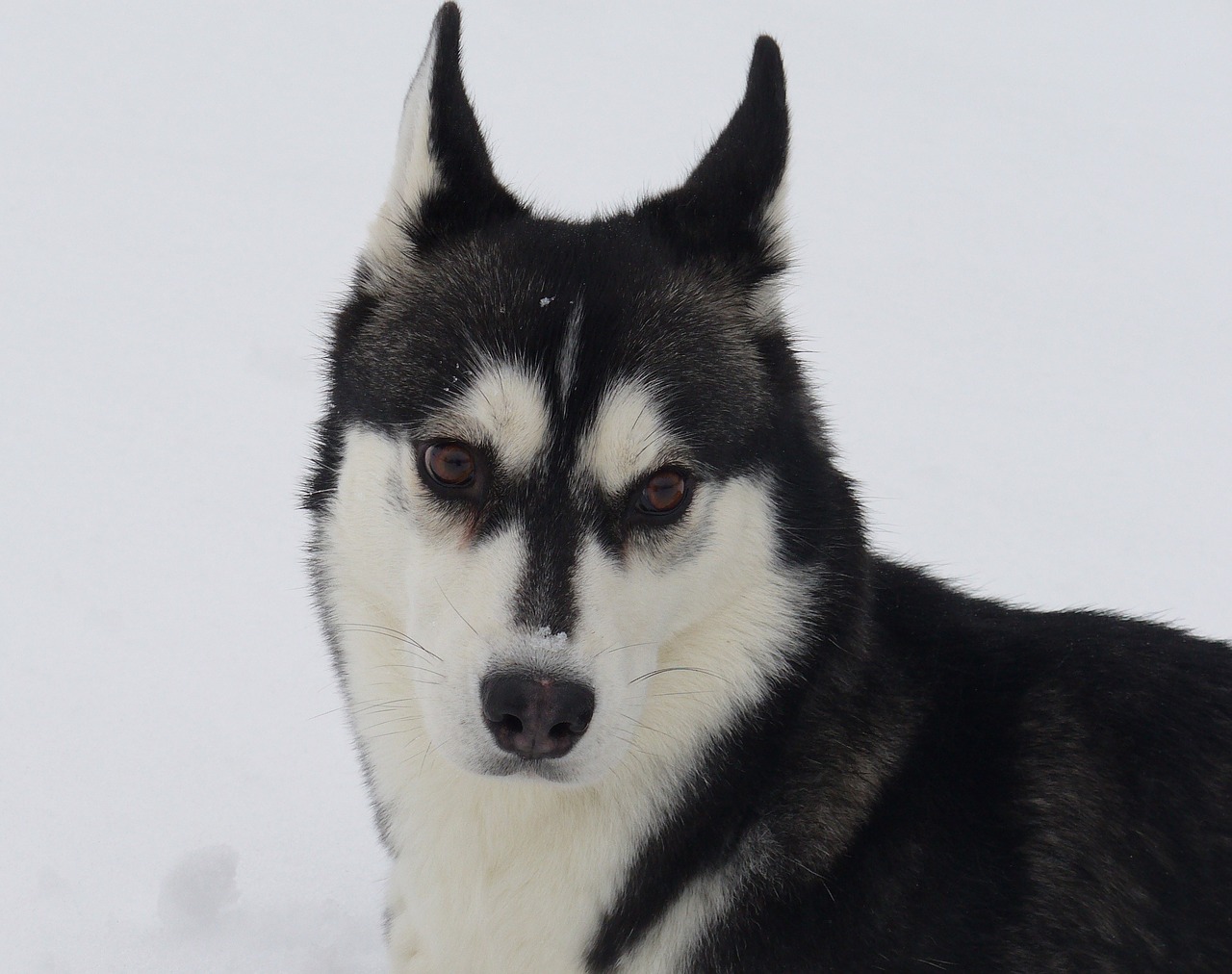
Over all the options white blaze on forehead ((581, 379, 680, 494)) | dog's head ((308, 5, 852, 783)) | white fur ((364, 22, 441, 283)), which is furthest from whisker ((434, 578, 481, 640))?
white fur ((364, 22, 441, 283))

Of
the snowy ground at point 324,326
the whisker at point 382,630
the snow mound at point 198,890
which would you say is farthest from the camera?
the snowy ground at point 324,326

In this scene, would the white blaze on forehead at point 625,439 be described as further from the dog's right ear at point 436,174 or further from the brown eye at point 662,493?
the dog's right ear at point 436,174

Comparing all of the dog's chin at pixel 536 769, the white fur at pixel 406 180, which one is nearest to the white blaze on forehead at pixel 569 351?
the white fur at pixel 406 180

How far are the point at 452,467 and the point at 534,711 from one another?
2.25 feet

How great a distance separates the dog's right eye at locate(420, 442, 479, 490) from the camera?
2984mm

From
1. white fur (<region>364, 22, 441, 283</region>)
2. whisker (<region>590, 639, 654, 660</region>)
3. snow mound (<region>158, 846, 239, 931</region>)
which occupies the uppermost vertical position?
white fur (<region>364, 22, 441, 283</region>)

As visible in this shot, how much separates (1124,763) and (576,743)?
4.84ft

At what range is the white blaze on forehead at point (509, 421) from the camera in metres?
2.95

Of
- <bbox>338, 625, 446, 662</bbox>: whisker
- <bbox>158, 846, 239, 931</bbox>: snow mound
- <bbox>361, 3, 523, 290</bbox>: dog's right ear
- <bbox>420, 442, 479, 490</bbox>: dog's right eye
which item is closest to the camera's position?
<bbox>338, 625, 446, 662</bbox>: whisker

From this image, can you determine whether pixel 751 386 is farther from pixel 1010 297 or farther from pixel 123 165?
pixel 123 165

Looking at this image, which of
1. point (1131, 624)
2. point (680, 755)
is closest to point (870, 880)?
point (680, 755)

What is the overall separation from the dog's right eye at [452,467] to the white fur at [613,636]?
66 millimetres

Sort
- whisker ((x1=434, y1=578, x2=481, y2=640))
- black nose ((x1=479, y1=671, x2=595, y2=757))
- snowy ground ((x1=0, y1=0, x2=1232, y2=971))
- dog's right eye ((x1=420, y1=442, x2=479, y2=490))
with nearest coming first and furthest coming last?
black nose ((x1=479, y1=671, x2=595, y2=757)) < whisker ((x1=434, y1=578, x2=481, y2=640)) < dog's right eye ((x1=420, y1=442, x2=479, y2=490)) < snowy ground ((x1=0, y1=0, x2=1232, y2=971))

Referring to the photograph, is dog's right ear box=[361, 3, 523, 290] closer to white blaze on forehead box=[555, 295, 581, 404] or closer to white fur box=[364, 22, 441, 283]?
white fur box=[364, 22, 441, 283]
